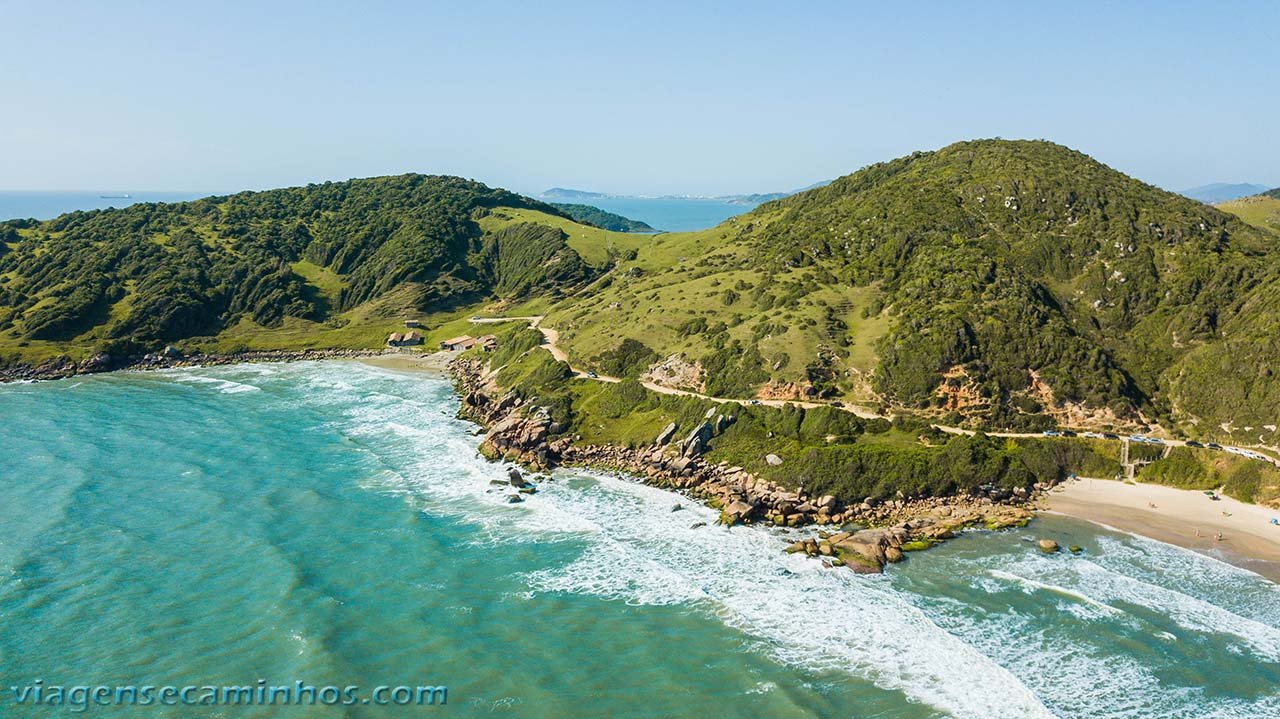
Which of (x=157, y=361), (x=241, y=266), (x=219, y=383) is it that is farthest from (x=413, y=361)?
(x=241, y=266)

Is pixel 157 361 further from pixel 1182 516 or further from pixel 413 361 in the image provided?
pixel 1182 516

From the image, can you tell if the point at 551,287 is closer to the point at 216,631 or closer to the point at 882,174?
the point at 882,174

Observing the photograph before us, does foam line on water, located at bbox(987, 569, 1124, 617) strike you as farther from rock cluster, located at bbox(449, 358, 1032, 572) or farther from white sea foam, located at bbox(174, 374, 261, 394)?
white sea foam, located at bbox(174, 374, 261, 394)

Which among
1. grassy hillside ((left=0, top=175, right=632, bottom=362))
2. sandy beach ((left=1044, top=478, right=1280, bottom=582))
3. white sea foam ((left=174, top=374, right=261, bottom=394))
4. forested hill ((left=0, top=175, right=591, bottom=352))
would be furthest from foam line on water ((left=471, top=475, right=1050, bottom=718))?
forested hill ((left=0, top=175, right=591, bottom=352))

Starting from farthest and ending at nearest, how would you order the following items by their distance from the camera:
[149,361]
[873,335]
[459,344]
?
1. [459,344]
2. [149,361]
3. [873,335]

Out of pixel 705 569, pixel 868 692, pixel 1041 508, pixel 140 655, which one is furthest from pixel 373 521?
pixel 1041 508

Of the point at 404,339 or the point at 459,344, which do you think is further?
the point at 404,339

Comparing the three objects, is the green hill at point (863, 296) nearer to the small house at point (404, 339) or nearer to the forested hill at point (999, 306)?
the forested hill at point (999, 306)
